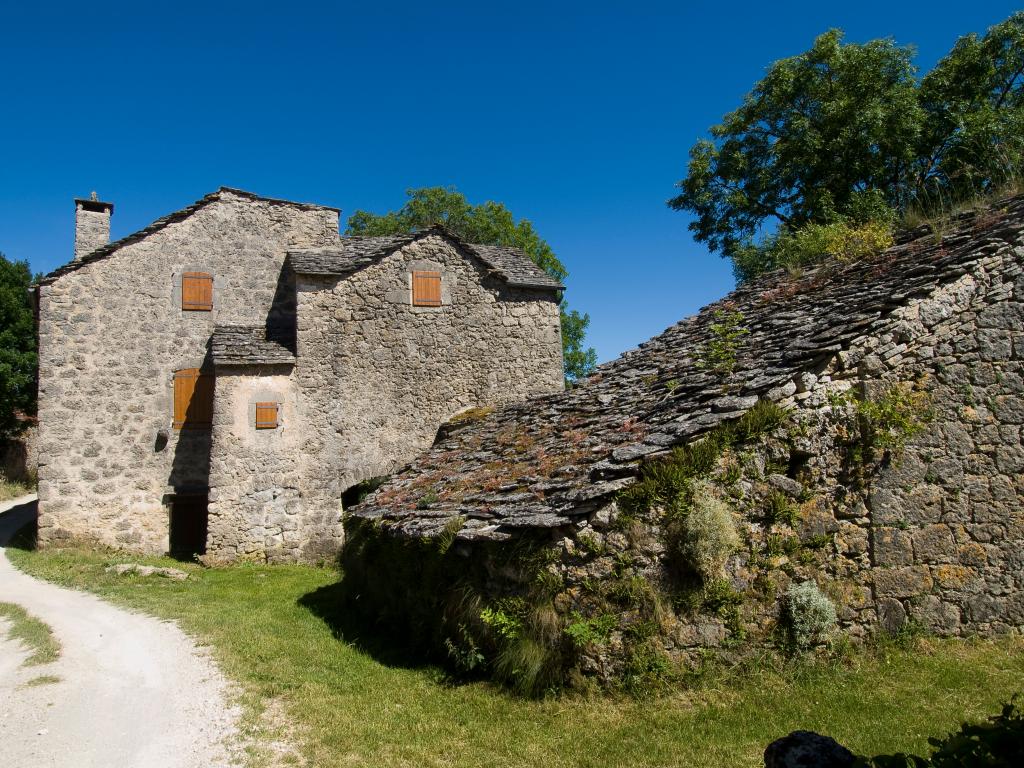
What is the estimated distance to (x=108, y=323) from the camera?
1515 cm

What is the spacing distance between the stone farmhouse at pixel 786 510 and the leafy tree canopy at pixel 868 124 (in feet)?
36.6

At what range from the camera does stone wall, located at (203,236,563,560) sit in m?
13.8

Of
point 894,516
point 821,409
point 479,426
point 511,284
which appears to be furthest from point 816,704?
point 511,284

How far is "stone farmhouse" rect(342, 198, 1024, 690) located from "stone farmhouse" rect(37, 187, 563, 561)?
7383mm

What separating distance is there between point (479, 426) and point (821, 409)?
7.30 metres

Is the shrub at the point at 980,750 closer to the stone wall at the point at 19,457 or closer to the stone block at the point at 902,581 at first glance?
the stone block at the point at 902,581

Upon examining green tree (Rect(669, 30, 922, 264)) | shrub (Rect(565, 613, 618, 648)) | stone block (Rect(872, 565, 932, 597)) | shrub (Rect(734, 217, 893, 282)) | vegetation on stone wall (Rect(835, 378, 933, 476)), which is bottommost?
shrub (Rect(565, 613, 618, 648))

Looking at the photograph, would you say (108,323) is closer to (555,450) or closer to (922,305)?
(555,450)

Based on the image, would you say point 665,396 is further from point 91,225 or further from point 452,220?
point 452,220

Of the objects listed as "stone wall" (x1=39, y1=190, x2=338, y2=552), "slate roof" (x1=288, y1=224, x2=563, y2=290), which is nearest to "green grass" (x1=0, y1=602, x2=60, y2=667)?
"stone wall" (x1=39, y1=190, x2=338, y2=552)

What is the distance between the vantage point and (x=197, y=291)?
15.8 metres

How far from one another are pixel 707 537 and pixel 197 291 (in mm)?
14098

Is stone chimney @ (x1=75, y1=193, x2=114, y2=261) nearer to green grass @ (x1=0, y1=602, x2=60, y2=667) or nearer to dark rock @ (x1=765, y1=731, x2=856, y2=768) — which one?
green grass @ (x1=0, y1=602, x2=60, y2=667)

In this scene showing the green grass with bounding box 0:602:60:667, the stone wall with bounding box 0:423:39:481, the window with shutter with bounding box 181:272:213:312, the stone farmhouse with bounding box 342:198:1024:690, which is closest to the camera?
the stone farmhouse with bounding box 342:198:1024:690
